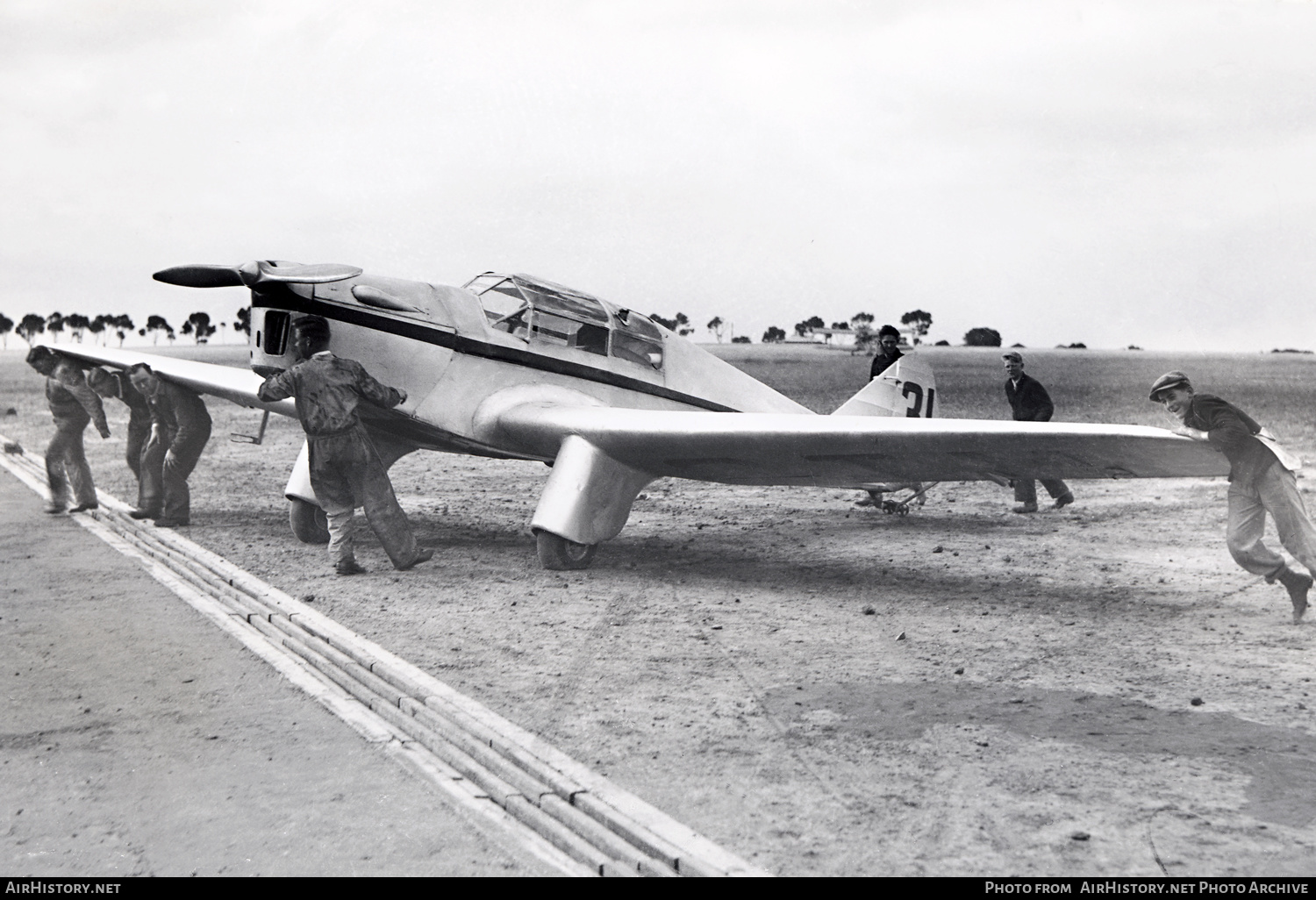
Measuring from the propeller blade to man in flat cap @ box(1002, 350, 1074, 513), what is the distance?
6.58m

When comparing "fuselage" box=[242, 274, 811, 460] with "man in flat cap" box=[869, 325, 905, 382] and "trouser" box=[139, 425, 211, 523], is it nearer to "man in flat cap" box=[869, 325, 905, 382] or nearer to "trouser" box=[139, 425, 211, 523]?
"trouser" box=[139, 425, 211, 523]

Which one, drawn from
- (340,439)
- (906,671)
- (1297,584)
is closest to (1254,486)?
(1297,584)

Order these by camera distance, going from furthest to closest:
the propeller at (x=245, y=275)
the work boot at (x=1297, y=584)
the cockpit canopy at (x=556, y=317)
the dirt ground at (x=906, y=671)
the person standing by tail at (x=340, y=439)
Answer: the cockpit canopy at (x=556, y=317), the person standing by tail at (x=340, y=439), the propeller at (x=245, y=275), the work boot at (x=1297, y=584), the dirt ground at (x=906, y=671)

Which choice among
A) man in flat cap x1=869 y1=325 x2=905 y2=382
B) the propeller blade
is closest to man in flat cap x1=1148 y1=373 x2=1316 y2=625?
man in flat cap x1=869 y1=325 x2=905 y2=382

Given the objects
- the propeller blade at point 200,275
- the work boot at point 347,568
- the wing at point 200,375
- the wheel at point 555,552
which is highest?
the propeller blade at point 200,275

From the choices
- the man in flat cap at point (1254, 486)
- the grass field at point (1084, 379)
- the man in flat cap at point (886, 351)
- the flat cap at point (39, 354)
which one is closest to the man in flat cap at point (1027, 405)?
the grass field at point (1084, 379)

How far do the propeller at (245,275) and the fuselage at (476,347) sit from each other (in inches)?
4.1

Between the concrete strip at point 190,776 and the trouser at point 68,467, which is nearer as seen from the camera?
the concrete strip at point 190,776

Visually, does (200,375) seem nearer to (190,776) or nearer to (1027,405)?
(190,776)

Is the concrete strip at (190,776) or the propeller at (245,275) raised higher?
the propeller at (245,275)

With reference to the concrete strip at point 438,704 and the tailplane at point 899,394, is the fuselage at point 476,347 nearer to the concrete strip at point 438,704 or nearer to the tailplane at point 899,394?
the concrete strip at point 438,704

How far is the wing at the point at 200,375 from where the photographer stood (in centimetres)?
1038
